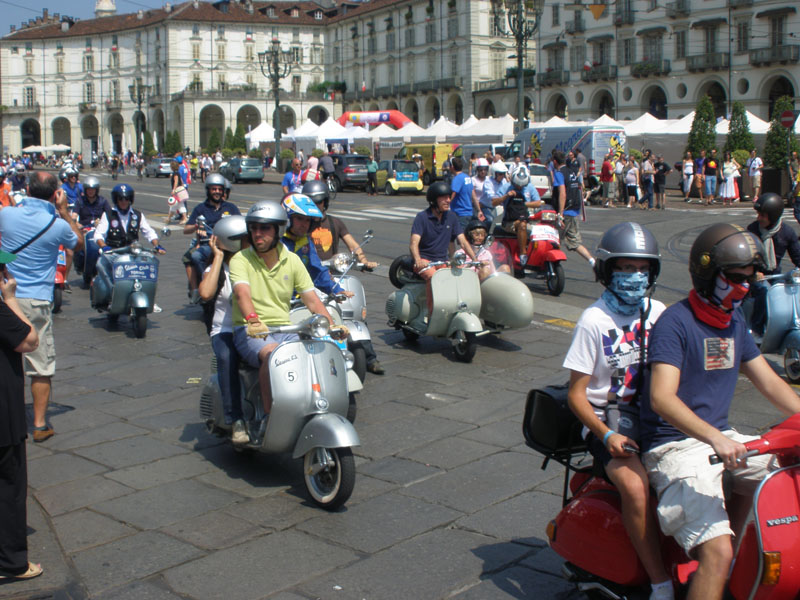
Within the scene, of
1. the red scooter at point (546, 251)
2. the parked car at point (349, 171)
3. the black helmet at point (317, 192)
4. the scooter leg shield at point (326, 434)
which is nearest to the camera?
the scooter leg shield at point (326, 434)

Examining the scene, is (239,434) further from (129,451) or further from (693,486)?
(693,486)

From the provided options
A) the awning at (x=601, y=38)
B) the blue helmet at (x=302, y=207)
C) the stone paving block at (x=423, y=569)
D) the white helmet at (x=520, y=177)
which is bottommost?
the stone paving block at (x=423, y=569)

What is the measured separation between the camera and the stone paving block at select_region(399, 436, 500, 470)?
5656 millimetres

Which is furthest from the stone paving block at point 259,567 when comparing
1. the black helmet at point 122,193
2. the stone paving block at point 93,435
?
the black helmet at point 122,193

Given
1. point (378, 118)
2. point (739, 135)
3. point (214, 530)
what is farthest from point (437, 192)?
point (378, 118)

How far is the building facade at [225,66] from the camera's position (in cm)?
7381

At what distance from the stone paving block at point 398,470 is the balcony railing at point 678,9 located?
52.4 metres

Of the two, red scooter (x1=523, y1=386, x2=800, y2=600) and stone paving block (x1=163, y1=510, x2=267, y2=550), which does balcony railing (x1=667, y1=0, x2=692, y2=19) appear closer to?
stone paving block (x1=163, y1=510, x2=267, y2=550)

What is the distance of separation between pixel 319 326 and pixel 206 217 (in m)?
4.86

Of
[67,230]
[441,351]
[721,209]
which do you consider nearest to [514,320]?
[441,351]

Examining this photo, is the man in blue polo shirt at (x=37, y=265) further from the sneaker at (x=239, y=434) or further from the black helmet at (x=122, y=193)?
the black helmet at (x=122, y=193)

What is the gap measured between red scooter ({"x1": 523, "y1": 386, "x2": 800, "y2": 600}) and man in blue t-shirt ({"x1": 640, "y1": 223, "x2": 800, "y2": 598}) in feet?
0.34

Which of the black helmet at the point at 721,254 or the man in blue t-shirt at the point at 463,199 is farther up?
the man in blue t-shirt at the point at 463,199

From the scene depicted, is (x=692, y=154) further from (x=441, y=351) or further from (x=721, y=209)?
(x=441, y=351)
